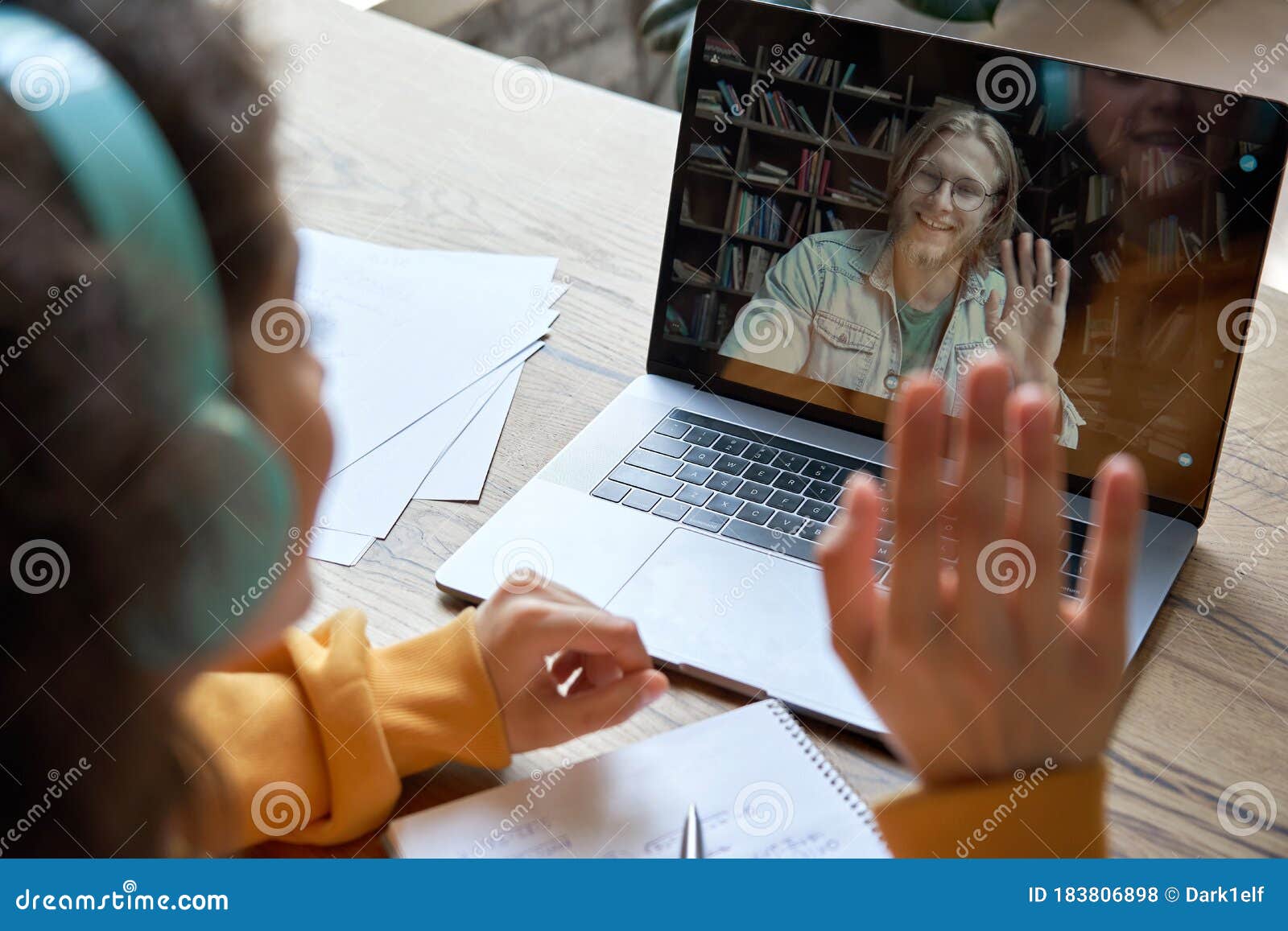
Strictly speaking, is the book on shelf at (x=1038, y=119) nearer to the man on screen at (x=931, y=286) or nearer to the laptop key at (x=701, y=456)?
the man on screen at (x=931, y=286)

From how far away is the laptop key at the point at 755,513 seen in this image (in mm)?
784

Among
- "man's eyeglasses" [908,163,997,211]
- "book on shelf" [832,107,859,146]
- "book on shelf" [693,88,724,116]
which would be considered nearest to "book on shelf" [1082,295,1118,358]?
"man's eyeglasses" [908,163,997,211]

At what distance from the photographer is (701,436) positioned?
2.83 feet

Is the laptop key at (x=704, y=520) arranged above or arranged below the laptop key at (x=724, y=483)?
below

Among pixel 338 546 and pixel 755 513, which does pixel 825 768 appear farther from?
pixel 338 546

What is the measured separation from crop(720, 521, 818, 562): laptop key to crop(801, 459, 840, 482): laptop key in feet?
0.22

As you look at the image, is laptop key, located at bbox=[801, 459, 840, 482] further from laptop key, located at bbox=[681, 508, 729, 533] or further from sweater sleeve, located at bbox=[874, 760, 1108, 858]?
sweater sleeve, located at bbox=[874, 760, 1108, 858]

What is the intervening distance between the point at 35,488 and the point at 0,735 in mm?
136

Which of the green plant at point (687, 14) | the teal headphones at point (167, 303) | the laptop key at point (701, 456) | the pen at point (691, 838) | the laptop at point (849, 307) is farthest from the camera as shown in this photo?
the green plant at point (687, 14)

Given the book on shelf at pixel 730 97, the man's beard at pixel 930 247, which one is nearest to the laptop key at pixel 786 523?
the man's beard at pixel 930 247

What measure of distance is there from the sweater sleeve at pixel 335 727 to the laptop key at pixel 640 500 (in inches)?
6.4

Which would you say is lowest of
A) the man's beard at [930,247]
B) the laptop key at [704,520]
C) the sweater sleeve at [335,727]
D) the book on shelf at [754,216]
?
the sweater sleeve at [335,727]

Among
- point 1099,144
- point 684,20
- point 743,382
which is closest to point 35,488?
point 743,382

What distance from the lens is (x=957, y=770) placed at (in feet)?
1.88
